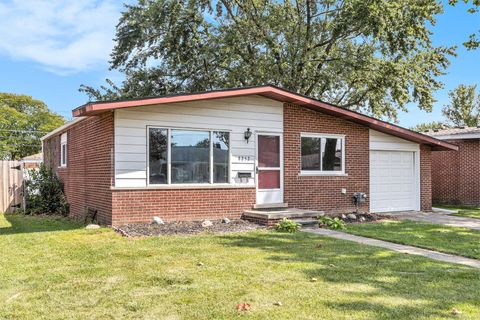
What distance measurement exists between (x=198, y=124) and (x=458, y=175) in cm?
1303

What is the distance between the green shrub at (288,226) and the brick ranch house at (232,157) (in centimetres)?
181

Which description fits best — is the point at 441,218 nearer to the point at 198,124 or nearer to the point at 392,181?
the point at 392,181

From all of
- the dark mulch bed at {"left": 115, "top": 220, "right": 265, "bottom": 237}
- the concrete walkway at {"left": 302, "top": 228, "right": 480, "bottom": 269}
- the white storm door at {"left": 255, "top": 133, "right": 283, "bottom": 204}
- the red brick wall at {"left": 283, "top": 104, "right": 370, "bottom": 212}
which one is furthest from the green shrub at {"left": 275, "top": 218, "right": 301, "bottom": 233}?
the red brick wall at {"left": 283, "top": 104, "right": 370, "bottom": 212}

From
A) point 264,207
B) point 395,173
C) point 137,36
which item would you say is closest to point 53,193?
point 264,207

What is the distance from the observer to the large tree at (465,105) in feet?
132

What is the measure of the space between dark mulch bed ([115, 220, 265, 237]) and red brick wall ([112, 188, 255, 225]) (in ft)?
0.78

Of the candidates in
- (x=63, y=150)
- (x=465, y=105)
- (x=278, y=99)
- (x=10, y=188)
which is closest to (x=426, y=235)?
(x=278, y=99)

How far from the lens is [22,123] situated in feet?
155

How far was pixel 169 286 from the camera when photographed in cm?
532

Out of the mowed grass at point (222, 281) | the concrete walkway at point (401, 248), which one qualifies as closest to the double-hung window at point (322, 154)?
the concrete walkway at point (401, 248)

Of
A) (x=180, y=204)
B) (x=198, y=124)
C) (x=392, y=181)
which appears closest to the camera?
(x=180, y=204)

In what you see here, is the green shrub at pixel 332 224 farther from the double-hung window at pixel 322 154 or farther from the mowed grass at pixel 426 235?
the double-hung window at pixel 322 154

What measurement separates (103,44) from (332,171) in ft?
50.7

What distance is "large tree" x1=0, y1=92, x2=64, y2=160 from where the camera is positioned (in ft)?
152
